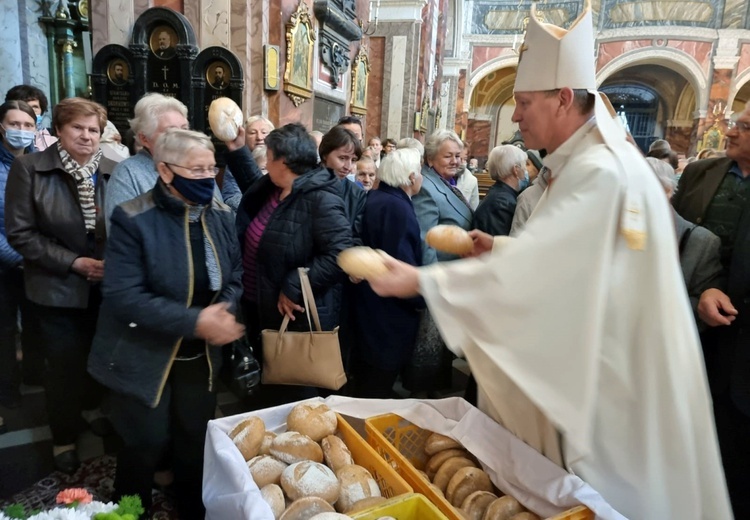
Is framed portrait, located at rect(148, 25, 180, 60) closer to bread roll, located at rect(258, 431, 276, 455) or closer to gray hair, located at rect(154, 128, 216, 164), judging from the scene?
gray hair, located at rect(154, 128, 216, 164)

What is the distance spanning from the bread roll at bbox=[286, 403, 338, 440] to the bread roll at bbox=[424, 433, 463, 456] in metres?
0.30

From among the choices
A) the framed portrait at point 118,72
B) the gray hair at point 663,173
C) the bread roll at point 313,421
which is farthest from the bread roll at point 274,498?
the framed portrait at point 118,72

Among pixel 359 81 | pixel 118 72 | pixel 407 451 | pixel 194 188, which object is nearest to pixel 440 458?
pixel 407 451

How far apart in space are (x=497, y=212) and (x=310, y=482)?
225 cm

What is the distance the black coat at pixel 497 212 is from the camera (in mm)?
3170

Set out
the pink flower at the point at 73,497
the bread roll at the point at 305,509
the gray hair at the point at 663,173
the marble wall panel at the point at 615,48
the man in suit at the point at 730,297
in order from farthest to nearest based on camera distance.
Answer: the marble wall panel at the point at 615,48, the gray hair at the point at 663,173, the man in suit at the point at 730,297, the bread roll at the point at 305,509, the pink flower at the point at 73,497

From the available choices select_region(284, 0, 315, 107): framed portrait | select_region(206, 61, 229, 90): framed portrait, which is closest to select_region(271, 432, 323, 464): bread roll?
select_region(206, 61, 229, 90): framed portrait

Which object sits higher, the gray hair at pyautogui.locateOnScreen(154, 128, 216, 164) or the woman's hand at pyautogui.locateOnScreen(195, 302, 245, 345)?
the gray hair at pyautogui.locateOnScreen(154, 128, 216, 164)

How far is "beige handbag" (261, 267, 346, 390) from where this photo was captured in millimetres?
2393

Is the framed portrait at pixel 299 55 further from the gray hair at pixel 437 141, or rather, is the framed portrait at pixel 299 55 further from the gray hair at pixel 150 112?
the gray hair at pixel 150 112

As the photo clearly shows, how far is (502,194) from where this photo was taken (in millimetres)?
3256

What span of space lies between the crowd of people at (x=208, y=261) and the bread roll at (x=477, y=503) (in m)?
0.23

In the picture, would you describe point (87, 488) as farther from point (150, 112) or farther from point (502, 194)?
point (502, 194)

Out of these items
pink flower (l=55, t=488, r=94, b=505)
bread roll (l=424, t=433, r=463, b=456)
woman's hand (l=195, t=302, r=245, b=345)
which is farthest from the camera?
woman's hand (l=195, t=302, r=245, b=345)
